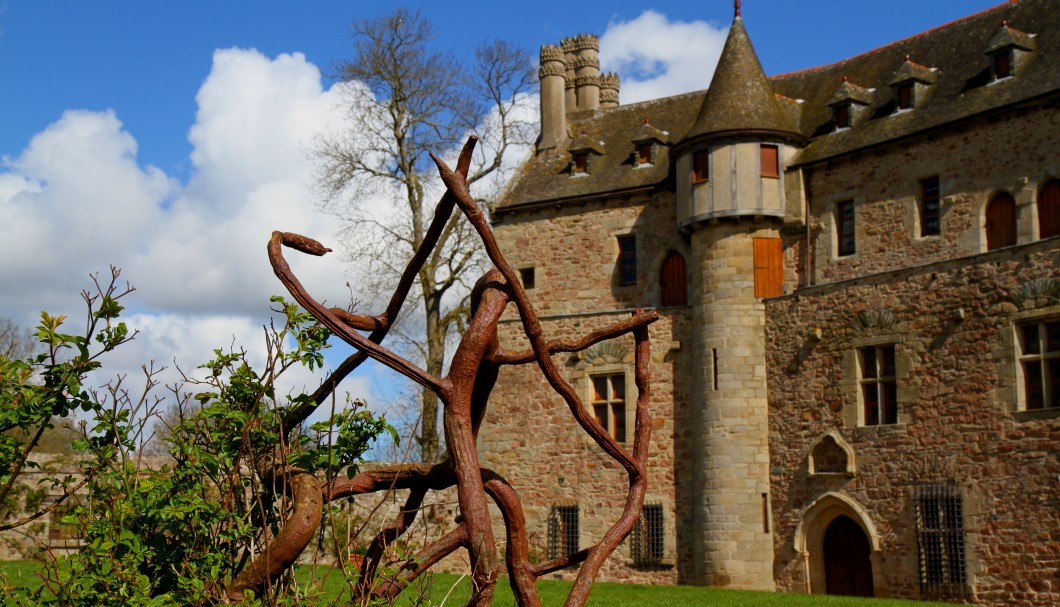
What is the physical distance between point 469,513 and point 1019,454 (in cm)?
1485

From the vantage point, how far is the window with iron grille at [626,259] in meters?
26.8

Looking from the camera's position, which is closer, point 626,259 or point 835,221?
point 835,221

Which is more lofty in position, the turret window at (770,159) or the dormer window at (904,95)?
the dormer window at (904,95)

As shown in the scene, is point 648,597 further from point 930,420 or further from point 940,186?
point 940,186

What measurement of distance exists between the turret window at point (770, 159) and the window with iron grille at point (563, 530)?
7.59m

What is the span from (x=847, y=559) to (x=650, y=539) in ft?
13.3

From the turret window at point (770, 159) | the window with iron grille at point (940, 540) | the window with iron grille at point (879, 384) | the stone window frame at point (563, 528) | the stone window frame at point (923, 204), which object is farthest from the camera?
the stone window frame at point (563, 528)

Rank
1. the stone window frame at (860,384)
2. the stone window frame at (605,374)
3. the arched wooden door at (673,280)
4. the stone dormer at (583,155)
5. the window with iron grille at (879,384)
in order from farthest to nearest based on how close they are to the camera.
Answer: the stone dormer at (583,155) < the arched wooden door at (673,280) < the stone window frame at (605,374) < the window with iron grille at (879,384) < the stone window frame at (860,384)

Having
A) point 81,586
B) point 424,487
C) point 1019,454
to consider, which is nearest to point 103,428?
point 81,586

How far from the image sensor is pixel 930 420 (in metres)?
20.0

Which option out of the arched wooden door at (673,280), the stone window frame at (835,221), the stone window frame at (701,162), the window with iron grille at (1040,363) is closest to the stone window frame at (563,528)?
the arched wooden door at (673,280)

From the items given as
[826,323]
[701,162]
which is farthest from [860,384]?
[701,162]

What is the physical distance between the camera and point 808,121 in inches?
1011

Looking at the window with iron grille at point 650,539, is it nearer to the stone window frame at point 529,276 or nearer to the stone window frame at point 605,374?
the stone window frame at point 605,374
